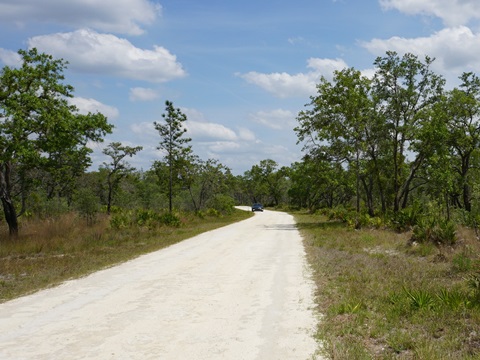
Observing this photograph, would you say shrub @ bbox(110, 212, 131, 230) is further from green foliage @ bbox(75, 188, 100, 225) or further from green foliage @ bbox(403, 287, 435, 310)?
green foliage @ bbox(403, 287, 435, 310)

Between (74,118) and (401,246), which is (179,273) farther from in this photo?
(74,118)

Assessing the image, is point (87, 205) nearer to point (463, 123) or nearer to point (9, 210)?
point (9, 210)

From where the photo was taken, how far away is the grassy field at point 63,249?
10500mm

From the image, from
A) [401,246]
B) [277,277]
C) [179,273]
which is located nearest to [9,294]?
[179,273]

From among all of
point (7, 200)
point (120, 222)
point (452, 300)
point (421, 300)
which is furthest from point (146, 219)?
point (452, 300)

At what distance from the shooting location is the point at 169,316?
698cm

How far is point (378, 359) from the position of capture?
17.1ft

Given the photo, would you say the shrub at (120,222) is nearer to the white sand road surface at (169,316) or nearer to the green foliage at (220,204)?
the white sand road surface at (169,316)

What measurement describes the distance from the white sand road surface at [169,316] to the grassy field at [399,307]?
0.51 meters

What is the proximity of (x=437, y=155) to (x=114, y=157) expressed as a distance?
28.5 m

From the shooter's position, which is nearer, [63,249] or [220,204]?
[63,249]

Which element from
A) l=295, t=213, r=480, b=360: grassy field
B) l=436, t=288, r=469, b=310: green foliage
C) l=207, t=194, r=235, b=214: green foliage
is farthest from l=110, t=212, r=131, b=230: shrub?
l=207, t=194, r=235, b=214: green foliage

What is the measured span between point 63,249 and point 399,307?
1366 centimetres

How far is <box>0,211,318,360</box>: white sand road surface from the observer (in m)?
5.42
